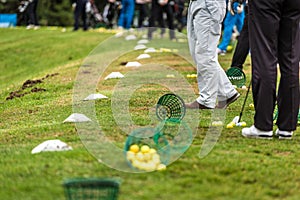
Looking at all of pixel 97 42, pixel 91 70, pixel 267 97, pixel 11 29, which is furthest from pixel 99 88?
pixel 11 29

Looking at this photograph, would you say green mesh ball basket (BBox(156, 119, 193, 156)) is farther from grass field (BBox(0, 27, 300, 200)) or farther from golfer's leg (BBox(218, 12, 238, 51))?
golfer's leg (BBox(218, 12, 238, 51))

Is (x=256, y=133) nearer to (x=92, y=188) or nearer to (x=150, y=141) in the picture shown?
(x=150, y=141)

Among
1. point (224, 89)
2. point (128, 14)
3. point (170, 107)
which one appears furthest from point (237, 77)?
point (128, 14)

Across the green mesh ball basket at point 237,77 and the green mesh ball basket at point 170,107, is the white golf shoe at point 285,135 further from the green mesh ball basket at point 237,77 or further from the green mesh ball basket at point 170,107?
the green mesh ball basket at point 237,77

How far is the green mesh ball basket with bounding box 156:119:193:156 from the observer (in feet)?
16.6

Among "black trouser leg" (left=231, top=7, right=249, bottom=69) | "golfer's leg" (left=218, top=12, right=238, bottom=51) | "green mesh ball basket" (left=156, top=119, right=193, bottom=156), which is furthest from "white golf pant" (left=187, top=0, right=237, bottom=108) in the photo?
"golfer's leg" (left=218, top=12, right=238, bottom=51)

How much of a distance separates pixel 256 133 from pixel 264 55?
28.8 inches

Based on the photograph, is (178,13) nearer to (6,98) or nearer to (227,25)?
(227,25)

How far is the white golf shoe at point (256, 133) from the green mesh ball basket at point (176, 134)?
0.54 meters

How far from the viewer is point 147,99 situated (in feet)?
27.0

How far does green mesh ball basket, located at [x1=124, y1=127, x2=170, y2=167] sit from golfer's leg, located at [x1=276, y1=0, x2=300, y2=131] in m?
1.36

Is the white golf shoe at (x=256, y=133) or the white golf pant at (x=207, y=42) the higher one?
the white golf pant at (x=207, y=42)

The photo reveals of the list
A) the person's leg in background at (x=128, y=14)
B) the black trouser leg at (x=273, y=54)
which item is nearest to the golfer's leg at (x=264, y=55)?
the black trouser leg at (x=273, y=54)

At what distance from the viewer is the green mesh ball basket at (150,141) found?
15.4 feet
